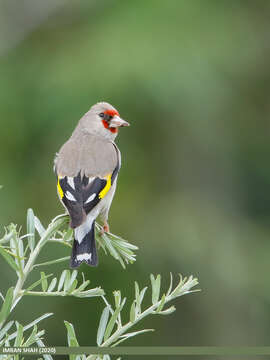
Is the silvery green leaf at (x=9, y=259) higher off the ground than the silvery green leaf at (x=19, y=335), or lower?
higher

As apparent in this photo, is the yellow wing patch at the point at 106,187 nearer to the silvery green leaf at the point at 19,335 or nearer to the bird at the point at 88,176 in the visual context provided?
the bird at the point at 88,176

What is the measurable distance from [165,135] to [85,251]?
8.19 metres

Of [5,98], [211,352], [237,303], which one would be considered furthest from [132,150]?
[211,352]

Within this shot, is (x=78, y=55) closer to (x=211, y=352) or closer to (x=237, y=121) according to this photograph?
(x=237, y=121)

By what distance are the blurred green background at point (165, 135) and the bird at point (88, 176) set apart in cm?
515

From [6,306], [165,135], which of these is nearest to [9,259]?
[6,306]

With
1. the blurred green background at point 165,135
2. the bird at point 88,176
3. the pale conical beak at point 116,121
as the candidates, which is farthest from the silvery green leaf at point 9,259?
the blurred green background at point 165,135

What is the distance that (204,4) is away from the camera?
36.7ft

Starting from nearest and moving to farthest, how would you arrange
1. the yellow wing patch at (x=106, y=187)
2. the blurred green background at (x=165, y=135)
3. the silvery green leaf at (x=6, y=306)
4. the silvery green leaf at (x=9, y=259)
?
the silvery green leaf at (x=6, y=306) < the silvery green leaf at (x=9, y=259) < the yellow wing patch at (x=106, y=187) < the blurred green background at (x=165, y=135)

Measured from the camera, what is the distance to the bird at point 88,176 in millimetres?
2932

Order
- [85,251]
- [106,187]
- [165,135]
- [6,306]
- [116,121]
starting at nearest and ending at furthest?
[6,306] → [85,251] → [106,187] → [116,121] → [165,135]

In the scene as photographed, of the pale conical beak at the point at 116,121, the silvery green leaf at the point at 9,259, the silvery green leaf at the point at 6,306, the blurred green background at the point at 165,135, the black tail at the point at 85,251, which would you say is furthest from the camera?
the blurred green background at the point at 165,135

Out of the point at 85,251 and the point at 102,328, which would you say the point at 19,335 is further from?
the point at 85,251

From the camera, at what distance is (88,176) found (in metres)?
3.46
